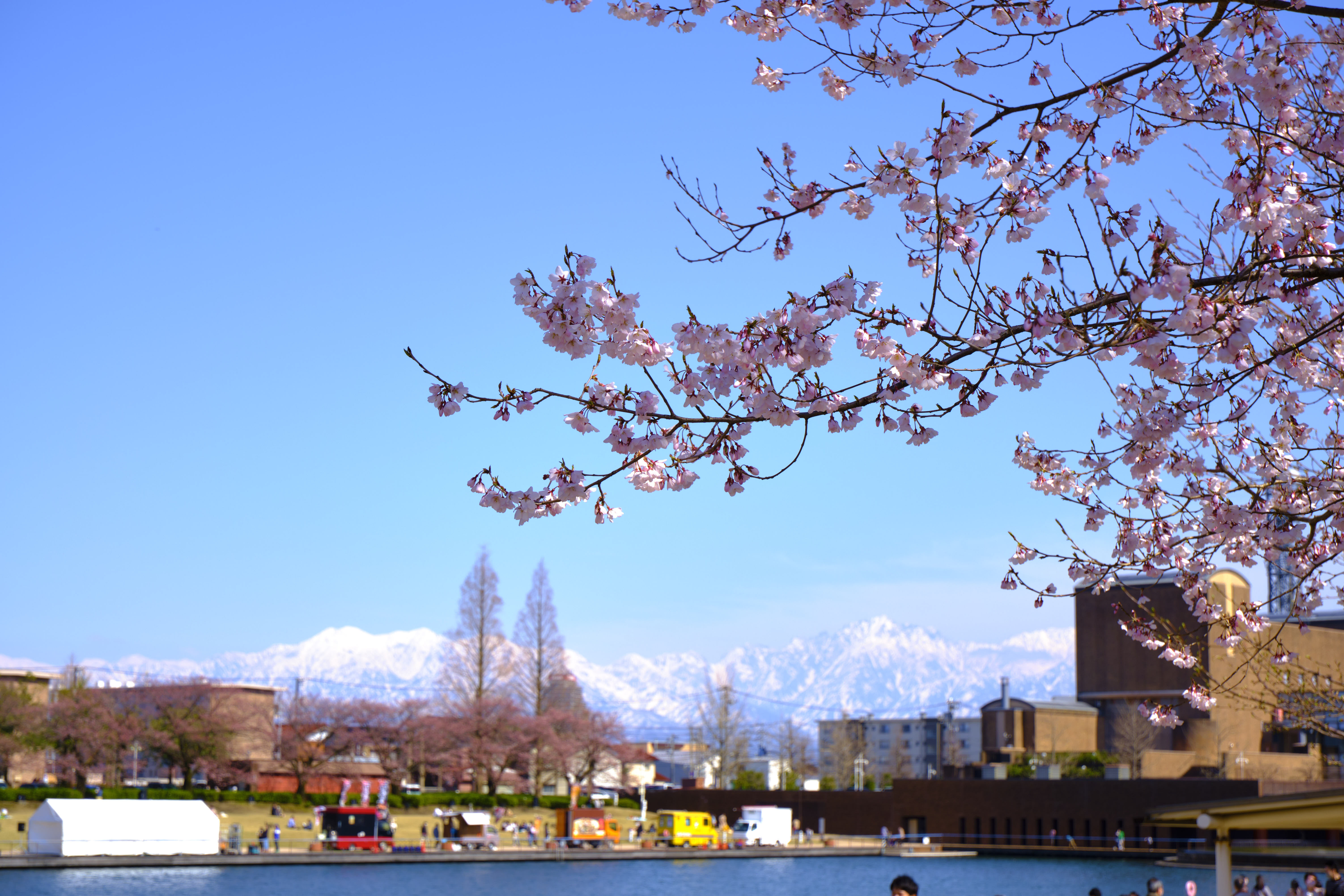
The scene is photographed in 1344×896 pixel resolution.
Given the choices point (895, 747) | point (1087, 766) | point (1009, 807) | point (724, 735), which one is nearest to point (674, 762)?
point (895, 747)

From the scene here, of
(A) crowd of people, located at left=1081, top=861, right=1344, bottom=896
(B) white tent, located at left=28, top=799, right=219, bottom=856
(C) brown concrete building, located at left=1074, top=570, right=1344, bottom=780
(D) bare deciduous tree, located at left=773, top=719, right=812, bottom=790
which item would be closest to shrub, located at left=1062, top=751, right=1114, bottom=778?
(C) brown concrete building, located at left=1074, top=570, right=1344, bottom=780

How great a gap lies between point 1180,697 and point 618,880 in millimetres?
19436

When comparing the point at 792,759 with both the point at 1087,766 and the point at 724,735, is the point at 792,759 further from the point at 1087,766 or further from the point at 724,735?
the point at 1087,766

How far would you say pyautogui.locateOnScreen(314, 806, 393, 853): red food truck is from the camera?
148 ft

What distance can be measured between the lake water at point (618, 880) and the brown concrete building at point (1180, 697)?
7.34 m

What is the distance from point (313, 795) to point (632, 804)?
1846 cm

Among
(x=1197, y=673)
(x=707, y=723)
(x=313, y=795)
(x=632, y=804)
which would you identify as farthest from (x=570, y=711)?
(x=1197, y=673)

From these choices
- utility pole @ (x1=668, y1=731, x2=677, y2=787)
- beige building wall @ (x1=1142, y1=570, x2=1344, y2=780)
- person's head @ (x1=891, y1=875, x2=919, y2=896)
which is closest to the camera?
person's head @ (x1=891, y1=875, x2=919, y2=896)

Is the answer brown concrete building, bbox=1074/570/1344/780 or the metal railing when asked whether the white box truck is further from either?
brown concrete building, bbox=1074/570/1344/780

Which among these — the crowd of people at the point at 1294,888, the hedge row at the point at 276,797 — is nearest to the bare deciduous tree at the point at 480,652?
the hedge row at the point at 276,797

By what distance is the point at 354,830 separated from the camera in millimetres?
45969

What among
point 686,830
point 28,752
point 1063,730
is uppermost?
point 1063,730

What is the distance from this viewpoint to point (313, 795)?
5959cm

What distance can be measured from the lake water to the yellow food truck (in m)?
3.96
